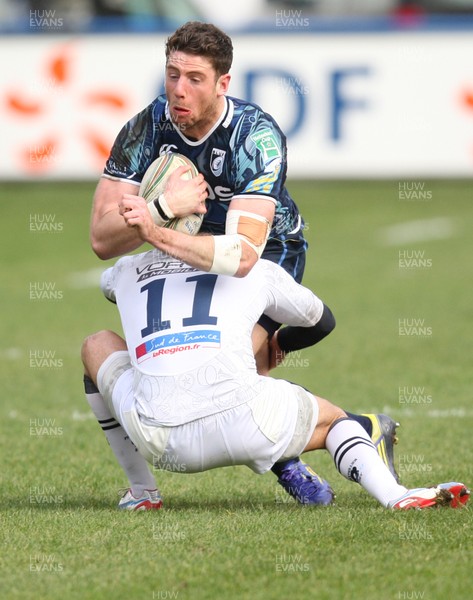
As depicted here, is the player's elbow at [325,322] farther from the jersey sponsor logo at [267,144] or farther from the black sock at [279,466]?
the jersey sponsor logo at [267,144]

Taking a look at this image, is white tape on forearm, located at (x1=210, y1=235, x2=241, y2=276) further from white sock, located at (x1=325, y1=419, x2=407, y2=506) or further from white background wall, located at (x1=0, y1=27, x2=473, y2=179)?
white background wall, located at (x1=0, y1=27, x2=473, y2=179)

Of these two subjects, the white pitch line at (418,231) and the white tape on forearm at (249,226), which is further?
the white pitch line at (418,231)

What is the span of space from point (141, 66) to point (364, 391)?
987 cm

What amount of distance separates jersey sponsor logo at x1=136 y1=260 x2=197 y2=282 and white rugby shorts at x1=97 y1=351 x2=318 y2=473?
0.48 m

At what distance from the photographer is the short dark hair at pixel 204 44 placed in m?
5.70

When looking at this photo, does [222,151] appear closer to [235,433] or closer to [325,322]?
[325,322]

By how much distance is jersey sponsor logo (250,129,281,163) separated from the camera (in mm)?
5824

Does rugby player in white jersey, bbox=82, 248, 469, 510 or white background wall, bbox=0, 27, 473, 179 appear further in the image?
white background wall, bbox=0, 27, 473, 179

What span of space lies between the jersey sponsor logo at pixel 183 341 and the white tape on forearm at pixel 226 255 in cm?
26

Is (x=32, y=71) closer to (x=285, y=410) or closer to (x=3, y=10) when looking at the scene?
(x=3, y=10)

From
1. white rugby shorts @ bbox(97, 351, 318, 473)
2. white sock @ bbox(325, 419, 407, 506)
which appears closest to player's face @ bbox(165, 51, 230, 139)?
white rugby shorts @ bbox(97, 351, 318, 473)

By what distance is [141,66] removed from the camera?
58.6 ft

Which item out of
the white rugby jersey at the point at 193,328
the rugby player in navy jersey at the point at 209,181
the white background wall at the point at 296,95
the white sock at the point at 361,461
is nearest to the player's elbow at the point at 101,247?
the rugby player in navy jersey at the point at 209,181

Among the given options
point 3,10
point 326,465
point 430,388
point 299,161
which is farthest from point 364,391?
point 3,10
